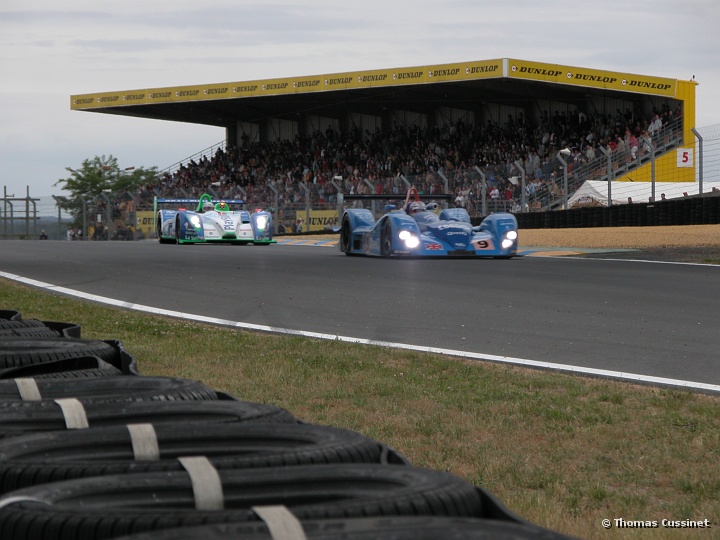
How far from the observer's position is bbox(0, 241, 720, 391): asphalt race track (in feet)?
23.5

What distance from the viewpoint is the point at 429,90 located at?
4078cm

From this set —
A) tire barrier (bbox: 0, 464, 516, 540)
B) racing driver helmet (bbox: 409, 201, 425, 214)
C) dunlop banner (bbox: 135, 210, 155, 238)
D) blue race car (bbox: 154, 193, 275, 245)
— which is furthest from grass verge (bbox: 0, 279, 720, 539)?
dunlop banner (bbox: 135, 210, 155, 238)

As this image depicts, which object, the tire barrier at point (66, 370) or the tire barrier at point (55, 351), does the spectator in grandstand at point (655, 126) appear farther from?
the tire barrier at point (66, 370)

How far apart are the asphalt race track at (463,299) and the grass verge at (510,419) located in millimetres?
853

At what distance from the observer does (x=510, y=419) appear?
4.63 meters

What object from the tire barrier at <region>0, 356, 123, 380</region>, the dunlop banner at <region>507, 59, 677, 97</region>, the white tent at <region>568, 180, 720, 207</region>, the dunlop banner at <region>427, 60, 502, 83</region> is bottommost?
the tire barrier at <region>0, 356, 123, 380</region>

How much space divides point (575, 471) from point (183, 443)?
Result: 81.3 inches

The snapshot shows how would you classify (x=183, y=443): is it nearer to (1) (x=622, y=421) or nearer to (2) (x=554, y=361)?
(1) (x=622, y=421)

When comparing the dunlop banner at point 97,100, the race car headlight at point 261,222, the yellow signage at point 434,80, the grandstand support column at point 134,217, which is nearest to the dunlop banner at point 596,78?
the yellow signage at point 434,80

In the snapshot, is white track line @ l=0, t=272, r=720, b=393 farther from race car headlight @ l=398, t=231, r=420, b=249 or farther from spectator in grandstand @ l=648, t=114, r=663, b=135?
spectator in grandstand @ l=648, t=114, r=663, b=135

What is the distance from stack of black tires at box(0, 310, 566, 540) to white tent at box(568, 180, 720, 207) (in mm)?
23112

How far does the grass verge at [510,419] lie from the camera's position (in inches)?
137

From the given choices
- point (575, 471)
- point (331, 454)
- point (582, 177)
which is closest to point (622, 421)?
point (575, 471)

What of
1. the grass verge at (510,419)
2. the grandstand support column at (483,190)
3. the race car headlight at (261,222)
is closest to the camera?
the grass verge at (510,419)
